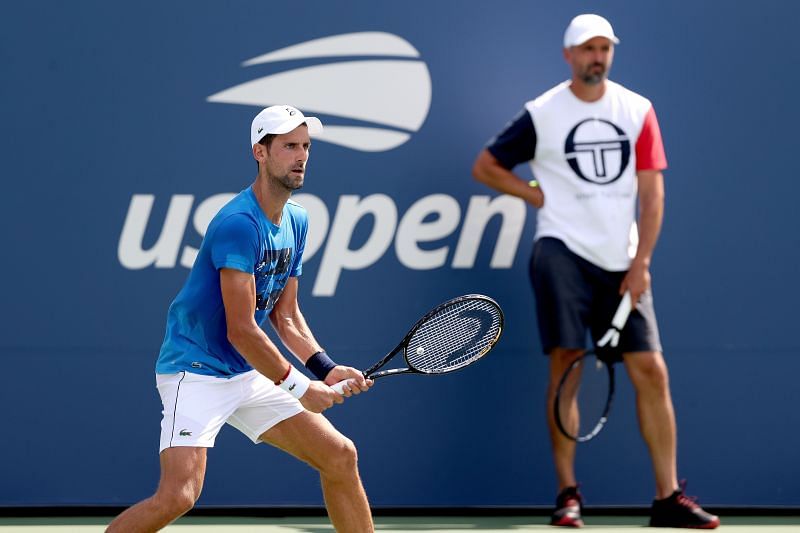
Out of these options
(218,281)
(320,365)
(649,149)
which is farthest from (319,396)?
(649,149)

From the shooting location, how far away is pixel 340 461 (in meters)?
4.62

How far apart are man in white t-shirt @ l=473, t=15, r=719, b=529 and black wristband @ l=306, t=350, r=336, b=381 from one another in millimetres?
1550

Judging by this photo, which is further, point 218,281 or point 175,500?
point 218,281

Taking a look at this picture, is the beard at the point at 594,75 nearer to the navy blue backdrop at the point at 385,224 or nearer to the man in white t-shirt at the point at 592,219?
the man in white t-shirt at the point at 592,219

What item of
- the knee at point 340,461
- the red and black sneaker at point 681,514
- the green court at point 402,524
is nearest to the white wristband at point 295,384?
the knee at point 340,461

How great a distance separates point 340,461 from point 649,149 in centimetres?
206

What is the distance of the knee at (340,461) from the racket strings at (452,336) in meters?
0.32

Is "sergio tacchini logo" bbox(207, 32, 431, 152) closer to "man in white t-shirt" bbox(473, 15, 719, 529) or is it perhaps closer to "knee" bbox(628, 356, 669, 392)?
"man in white t-shirt" bbox(473, 15, 719, 529)

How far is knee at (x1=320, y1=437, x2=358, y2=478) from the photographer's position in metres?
4.61

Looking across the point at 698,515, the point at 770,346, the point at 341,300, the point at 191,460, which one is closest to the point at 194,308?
the point at 191,460

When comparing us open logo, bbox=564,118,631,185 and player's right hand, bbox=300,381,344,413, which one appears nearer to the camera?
player's right hand, bbox=300,381,344,413

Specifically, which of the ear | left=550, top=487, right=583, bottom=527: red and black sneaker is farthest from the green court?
the ear

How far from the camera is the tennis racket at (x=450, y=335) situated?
4.70m

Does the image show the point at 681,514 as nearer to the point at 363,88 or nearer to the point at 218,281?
the point at 363,88
